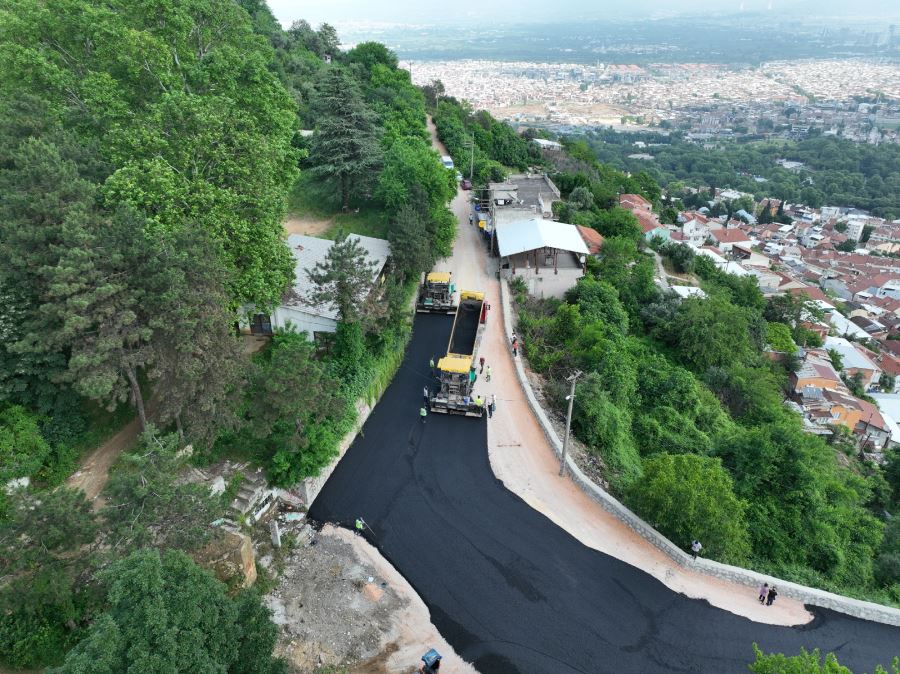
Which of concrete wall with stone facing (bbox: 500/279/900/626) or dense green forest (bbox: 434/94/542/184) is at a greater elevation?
dense green forest (bbox: 434/94/542/184)

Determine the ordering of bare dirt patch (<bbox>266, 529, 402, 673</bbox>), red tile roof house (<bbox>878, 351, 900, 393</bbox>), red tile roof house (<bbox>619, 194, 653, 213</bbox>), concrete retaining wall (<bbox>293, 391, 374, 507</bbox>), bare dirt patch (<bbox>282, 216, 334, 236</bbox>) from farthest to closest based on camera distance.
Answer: red tile roof house (<bbox>619, 194, 653, 213</bbox>) < red tile roof house (<bbox>878, 351, 900, 393</bbox>) < bare dirt patch (<bbox>282, 216, 334, 236</bbox>) < concrete retaining wall (<bbox>293, 391, 374, 507</bbox>) < bare dirt patch (<bbox>266, 529, 402, 673</bbox>)

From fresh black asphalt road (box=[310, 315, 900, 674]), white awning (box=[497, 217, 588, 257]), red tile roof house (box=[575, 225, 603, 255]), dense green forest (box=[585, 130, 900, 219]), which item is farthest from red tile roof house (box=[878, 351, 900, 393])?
dense green forest (box=[585, 130, 900, 219])

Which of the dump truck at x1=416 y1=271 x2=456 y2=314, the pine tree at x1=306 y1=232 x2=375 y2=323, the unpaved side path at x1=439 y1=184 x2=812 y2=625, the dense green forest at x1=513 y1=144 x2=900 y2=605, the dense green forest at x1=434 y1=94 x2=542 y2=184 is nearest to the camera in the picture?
the unpaved side path at x1=439 y1=184 x2=812 y2=625

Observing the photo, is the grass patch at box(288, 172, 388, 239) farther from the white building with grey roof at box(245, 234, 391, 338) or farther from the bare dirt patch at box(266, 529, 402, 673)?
the bare dirt patch at box(266, 529, 402, 673)

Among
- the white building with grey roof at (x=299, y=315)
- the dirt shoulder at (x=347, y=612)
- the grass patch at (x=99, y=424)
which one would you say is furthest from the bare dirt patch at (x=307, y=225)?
the dirt shoulder at (x=347, y=612)

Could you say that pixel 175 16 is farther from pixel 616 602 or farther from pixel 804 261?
pixel 804 261

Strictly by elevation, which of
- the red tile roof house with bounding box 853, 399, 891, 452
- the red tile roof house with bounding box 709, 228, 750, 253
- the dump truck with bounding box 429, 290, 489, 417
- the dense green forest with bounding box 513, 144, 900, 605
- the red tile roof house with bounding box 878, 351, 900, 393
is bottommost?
the red tile roof house with bounding box 878, 351, 900, 393

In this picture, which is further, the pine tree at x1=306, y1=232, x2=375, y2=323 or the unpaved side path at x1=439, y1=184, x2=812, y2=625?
the pine tree at x1=306, y1=232, x2=375, y2=323
